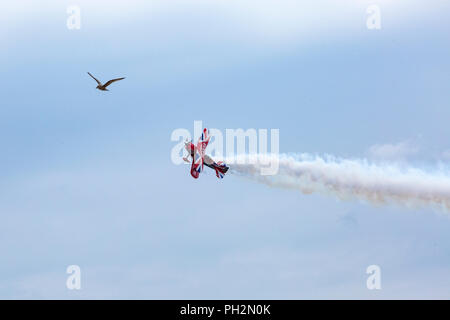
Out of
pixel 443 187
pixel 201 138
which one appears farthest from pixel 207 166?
pixel 443 187

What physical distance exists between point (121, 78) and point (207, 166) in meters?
15.7

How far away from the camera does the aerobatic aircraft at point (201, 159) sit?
436 feet

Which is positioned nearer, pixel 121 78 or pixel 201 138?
pixel 121 78

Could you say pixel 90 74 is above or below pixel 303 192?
above

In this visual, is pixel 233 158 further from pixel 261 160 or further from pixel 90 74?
pixel 90 74

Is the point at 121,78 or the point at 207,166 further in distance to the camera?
the point at 207,166

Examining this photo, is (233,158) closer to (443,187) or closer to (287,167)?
(287,167)

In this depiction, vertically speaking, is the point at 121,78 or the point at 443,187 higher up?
the point at 121,78

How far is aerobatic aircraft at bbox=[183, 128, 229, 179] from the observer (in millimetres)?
132875

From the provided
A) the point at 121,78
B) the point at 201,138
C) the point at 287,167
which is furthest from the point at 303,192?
the point at 121,78

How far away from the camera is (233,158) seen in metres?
137

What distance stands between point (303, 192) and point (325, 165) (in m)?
3.97

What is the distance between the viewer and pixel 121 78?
411 ft

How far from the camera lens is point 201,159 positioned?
13338cm
